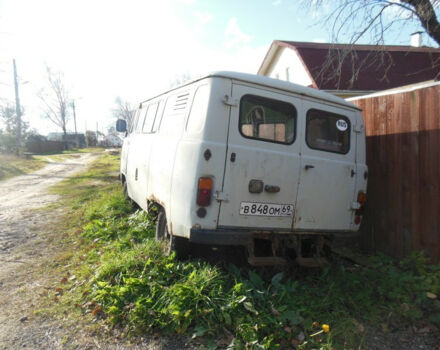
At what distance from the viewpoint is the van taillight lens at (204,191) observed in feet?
10.8

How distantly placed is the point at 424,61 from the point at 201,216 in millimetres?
A: 17610

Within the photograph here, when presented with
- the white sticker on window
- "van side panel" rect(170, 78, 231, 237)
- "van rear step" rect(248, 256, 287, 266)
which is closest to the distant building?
"van side panel" rect(170, 78, 231, 237)

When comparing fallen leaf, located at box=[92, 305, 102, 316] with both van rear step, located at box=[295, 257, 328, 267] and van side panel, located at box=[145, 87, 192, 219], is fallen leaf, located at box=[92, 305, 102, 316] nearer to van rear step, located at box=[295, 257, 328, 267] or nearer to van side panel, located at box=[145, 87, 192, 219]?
van side panel, located at box=[145, 87, 192, 219]

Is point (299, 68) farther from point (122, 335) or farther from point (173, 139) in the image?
point (122, 335)

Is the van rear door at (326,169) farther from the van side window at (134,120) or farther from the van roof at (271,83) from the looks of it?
the van side window at (134,120)

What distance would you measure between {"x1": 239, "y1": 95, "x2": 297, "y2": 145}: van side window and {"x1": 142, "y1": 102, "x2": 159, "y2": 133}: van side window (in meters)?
2.14

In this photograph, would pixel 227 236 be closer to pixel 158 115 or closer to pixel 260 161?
pixel 260 161

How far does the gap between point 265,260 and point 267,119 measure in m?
1.55

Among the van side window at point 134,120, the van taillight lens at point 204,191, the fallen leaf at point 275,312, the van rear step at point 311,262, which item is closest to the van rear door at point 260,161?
the van taillight lens at point 204,191

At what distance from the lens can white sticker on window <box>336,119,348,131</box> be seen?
4.12 metres

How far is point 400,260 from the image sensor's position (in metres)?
4.57

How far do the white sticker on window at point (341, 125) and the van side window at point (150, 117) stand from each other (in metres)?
2.72

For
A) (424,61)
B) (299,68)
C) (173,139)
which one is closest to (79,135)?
(299,68)

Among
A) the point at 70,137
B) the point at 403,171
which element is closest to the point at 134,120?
the point at 403,171
